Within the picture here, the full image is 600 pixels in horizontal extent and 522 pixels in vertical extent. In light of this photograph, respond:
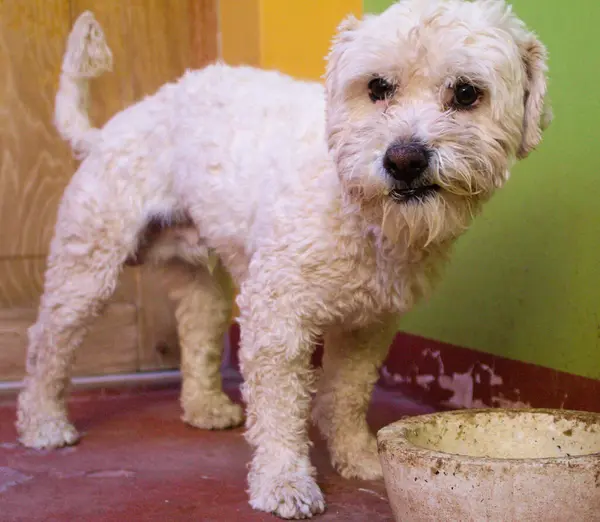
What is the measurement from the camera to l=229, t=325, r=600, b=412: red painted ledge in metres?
2.32

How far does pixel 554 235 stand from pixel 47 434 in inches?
59.1

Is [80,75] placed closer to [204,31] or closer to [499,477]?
[204,31]

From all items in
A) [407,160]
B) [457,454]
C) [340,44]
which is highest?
[340,44]

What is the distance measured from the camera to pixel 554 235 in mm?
2369

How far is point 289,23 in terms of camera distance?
312 centimetres

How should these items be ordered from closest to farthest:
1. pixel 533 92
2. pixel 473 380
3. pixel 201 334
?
pixel 533 92 < pixel 473 380 < pixel 201 334

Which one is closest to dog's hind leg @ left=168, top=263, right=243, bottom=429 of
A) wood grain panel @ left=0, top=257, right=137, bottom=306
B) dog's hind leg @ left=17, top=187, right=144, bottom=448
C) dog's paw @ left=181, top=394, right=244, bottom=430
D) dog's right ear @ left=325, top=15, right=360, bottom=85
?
dog's paw @ left=181, top=394, right=244, bottom=430

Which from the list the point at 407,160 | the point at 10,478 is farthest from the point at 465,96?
the point at 10,478

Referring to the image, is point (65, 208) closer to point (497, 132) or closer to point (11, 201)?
point (11, 201)

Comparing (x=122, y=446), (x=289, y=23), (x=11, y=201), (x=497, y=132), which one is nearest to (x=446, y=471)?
(x=497, y=132)

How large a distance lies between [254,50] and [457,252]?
3.35ft

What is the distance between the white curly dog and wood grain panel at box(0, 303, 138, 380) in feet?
1.77

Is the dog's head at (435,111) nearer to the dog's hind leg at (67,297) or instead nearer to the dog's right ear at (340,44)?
the dog's right ear at (340,44)

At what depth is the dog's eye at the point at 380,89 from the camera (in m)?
1.80
